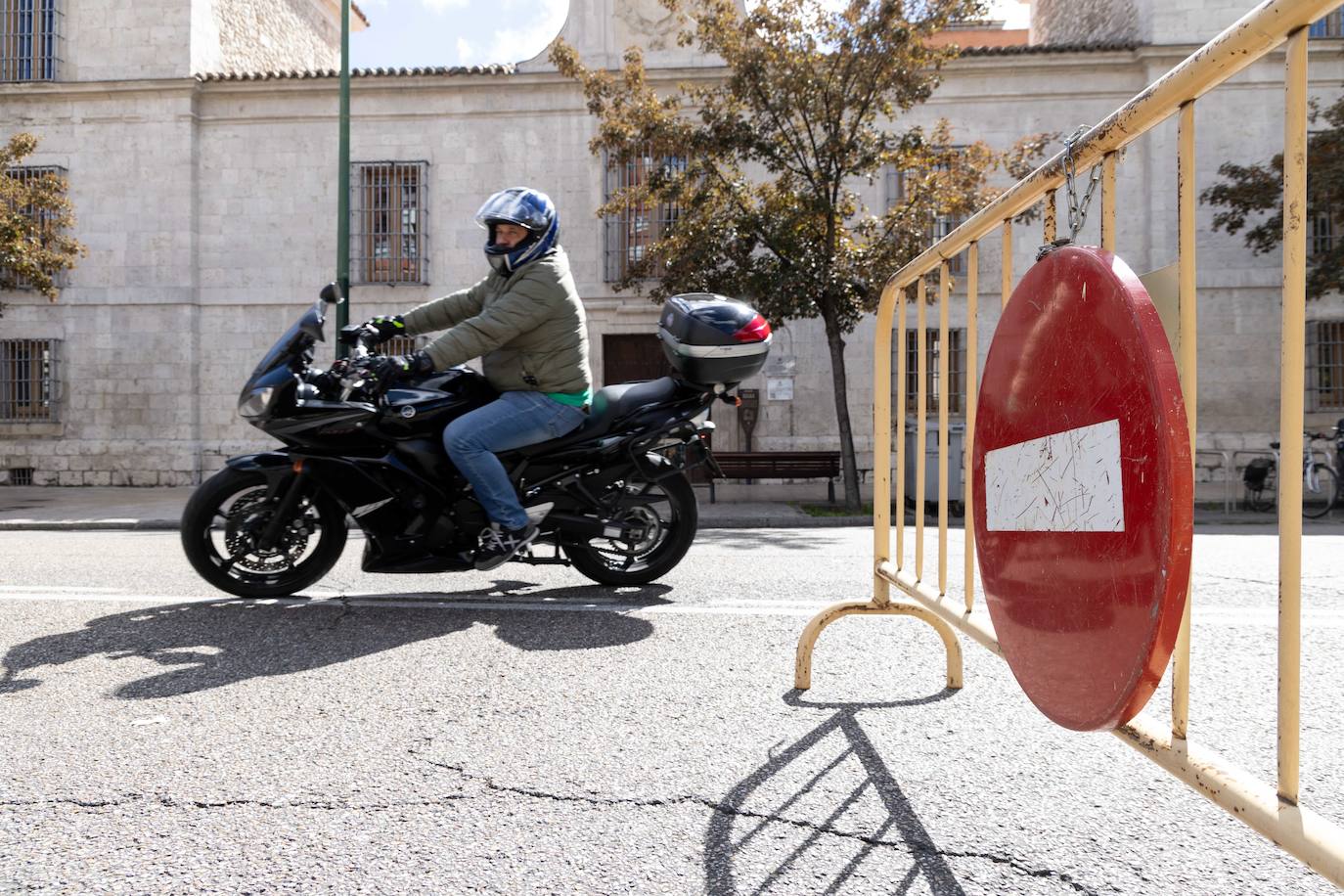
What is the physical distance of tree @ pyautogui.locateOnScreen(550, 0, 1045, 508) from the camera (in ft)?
39.3

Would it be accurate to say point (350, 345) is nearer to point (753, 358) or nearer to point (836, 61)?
point (753, 358)

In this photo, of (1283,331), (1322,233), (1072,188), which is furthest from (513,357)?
(1322,233)

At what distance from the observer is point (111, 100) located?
17359mm

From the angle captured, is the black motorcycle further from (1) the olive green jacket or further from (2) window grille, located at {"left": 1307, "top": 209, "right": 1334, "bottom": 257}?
(2) window grille, located at {"left": 1307, "top": 209, "right": 1334, "bottom": 257}

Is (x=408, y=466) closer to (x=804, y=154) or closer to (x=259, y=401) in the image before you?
(x=259, y=401)

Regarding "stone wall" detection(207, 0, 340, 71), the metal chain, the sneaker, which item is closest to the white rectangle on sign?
the metal chain

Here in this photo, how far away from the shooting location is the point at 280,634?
3877 millimetres

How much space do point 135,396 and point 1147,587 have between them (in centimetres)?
1903

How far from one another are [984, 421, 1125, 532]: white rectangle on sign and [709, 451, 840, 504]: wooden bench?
11.4m

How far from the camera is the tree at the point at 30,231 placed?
1304 cm

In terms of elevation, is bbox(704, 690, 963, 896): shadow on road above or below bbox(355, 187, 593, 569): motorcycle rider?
below

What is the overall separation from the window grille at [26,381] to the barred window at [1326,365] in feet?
69.5

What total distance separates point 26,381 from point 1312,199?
2054cm

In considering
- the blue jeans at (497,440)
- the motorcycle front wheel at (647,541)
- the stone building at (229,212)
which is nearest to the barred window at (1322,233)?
the stone building at (229,212)
